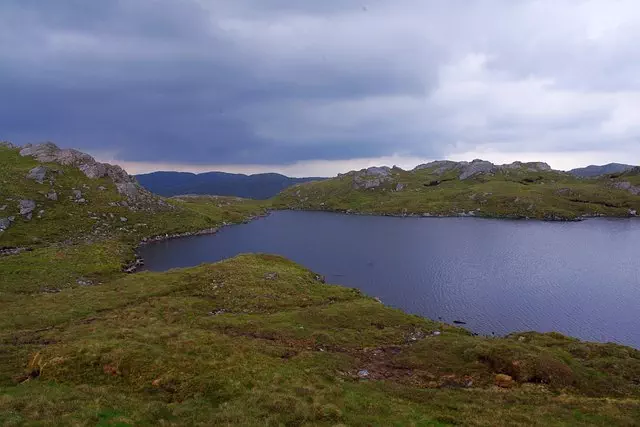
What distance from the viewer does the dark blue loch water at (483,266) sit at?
7106 centimetres

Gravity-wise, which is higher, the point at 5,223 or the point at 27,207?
the point at 27,207

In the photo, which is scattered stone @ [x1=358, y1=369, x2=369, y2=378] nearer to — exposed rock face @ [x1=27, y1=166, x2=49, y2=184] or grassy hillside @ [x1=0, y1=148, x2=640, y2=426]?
grassy hillside @ [x1=0, y1=148, x2=640, y2=426]

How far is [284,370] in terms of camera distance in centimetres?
3328

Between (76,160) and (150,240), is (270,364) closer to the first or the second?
(150,240)

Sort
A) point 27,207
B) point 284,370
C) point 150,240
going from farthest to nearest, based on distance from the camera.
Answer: point 150,240
point 27,207
point 284,370

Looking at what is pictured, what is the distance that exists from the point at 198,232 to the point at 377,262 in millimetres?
90308

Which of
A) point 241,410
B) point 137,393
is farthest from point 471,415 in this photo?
point 137,393

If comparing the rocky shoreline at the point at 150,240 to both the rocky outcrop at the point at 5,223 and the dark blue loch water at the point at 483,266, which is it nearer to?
the dark blue loch water at the point at 483,266

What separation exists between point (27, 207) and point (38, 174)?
2856 cm

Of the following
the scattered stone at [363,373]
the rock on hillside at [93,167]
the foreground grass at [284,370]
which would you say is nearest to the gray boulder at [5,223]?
the rock on hillside at [93,167]

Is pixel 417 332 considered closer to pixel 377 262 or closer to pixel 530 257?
pixel 377 262

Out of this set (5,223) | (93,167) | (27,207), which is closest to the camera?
(5,223)

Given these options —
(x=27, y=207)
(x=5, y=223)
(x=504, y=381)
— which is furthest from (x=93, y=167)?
(x=504, y=381)

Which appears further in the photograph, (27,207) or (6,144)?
(6,144)
